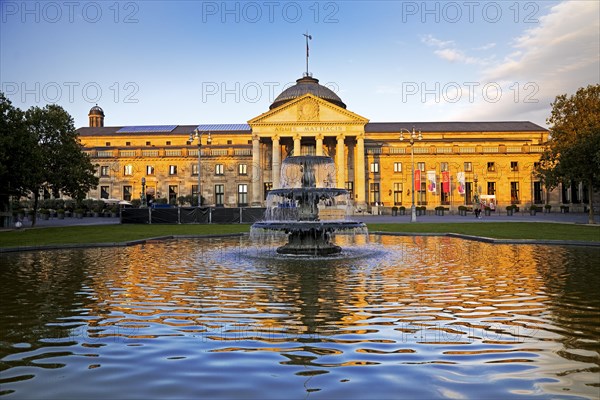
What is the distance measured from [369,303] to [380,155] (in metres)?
68.4

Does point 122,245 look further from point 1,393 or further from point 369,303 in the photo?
point 1,393

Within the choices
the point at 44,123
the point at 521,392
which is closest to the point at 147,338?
the point at 521,392

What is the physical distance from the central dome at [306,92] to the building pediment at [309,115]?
27.7 ft

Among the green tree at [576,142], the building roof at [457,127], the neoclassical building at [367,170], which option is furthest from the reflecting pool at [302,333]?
the building roof at [457,127]

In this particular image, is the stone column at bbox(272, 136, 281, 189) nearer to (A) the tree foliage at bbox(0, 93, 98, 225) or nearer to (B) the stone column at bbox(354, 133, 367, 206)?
(B) the stone column at bbox(354, 133, 367, 206)

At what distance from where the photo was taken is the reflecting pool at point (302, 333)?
15.0ft

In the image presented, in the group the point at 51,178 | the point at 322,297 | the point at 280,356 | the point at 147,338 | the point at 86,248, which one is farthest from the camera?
the point at 51,178

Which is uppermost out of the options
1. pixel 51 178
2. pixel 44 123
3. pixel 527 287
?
pixel 44 123

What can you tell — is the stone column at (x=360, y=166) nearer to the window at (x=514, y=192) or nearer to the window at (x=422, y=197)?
the window at (x=422, y=197)

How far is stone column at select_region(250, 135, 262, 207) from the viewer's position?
A: 7000 centimetres

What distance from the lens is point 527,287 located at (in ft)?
32.8

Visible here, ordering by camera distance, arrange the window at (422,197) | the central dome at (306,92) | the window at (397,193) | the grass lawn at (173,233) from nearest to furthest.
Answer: the grass lawn at (173,233)
the window at (422,197)
the window at (397,193)
the central dome at (306,92)

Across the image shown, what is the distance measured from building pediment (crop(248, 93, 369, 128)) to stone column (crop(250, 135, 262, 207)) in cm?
293

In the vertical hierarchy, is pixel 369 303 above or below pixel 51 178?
below
